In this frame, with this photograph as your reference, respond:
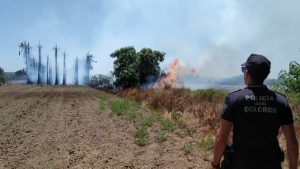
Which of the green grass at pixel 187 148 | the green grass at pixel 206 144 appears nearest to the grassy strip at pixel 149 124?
the green grass at pixel 187 148

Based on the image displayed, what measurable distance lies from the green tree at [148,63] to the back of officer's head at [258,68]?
144ft

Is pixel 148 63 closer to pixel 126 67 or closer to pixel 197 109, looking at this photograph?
pixel 126 67

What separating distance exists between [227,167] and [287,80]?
906 cm

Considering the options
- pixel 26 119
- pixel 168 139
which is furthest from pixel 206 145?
pixel 26 119

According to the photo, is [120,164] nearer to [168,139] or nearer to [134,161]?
[134,161]

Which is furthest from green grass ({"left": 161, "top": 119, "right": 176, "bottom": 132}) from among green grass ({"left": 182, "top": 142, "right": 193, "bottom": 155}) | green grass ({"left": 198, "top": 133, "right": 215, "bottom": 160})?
green grass ({"left": 182, "top": 142, "right": 193, "bottom": 155})

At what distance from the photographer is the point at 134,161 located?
10484 millimetres

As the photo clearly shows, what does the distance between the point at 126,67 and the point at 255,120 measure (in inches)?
1701

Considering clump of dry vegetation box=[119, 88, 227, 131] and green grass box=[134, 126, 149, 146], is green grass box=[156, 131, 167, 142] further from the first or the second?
clump of dry vegetation box=[119, 88, 227, 131]

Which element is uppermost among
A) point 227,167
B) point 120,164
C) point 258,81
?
point 258,81

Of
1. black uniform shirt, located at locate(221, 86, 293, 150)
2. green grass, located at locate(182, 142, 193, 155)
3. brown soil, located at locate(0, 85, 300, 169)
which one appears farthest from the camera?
green grass, located at locate(182, 142, 193, 155)

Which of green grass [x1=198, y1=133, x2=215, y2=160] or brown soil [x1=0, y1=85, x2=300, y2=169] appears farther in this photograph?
green grass [x1=198, y1=133, x2=215, y2=160]

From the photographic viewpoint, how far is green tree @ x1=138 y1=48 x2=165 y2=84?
1902 inches

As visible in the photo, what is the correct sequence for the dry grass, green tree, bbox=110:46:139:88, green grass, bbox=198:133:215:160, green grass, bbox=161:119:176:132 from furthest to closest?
green tree, bbox=110:46:139:88
the dry grass
green grass, bbox=161:119:176:132
green grass, bbox=198:133:215:160
